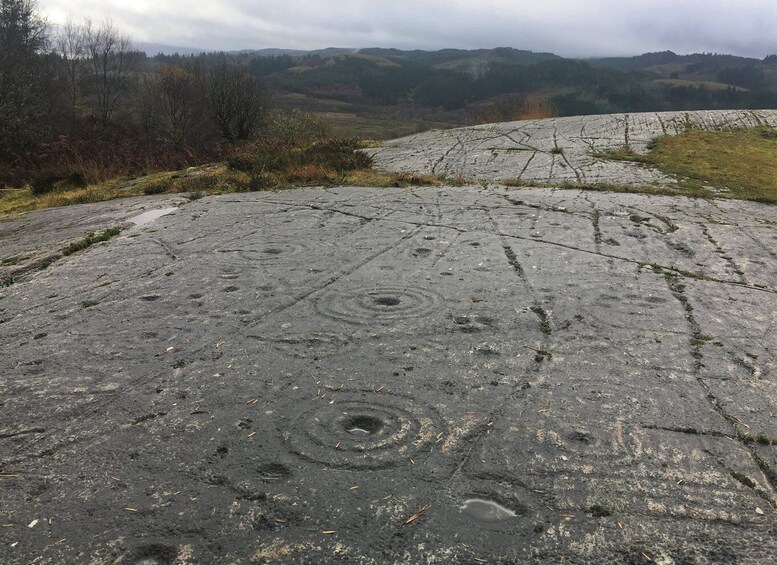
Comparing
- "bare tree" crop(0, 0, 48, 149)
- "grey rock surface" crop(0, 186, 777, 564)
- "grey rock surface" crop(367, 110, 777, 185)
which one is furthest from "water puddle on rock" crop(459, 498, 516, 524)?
"bare tree" crop(0, 0, 48, 149)

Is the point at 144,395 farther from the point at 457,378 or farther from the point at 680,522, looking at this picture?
the point at 680,522

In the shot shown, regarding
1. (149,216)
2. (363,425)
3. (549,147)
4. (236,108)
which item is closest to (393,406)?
(363,425)

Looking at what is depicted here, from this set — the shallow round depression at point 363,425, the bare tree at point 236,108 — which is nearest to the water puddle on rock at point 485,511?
the shallow round depression at point 363,425

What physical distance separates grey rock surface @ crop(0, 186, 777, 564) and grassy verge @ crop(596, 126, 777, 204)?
4.49 meters

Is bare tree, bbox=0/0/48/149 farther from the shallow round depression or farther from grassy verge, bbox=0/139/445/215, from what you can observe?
the shallow round depression

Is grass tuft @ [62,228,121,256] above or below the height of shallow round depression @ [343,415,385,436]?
above

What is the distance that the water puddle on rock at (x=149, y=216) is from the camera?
8.23 m

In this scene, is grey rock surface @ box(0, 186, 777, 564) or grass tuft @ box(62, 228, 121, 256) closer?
grey rock surface @ box(0, 186, 777, 564)

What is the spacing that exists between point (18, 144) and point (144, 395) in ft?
78.6

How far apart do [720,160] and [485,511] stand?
42.7ft

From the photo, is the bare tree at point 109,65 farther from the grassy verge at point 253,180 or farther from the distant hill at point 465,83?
the distant hill at point 465,83

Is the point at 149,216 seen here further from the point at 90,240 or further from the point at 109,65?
the point at 109,65

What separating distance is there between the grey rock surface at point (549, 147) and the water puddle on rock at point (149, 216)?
6360 millimetres

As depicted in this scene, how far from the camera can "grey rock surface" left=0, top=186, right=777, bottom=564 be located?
2334 millimetres
